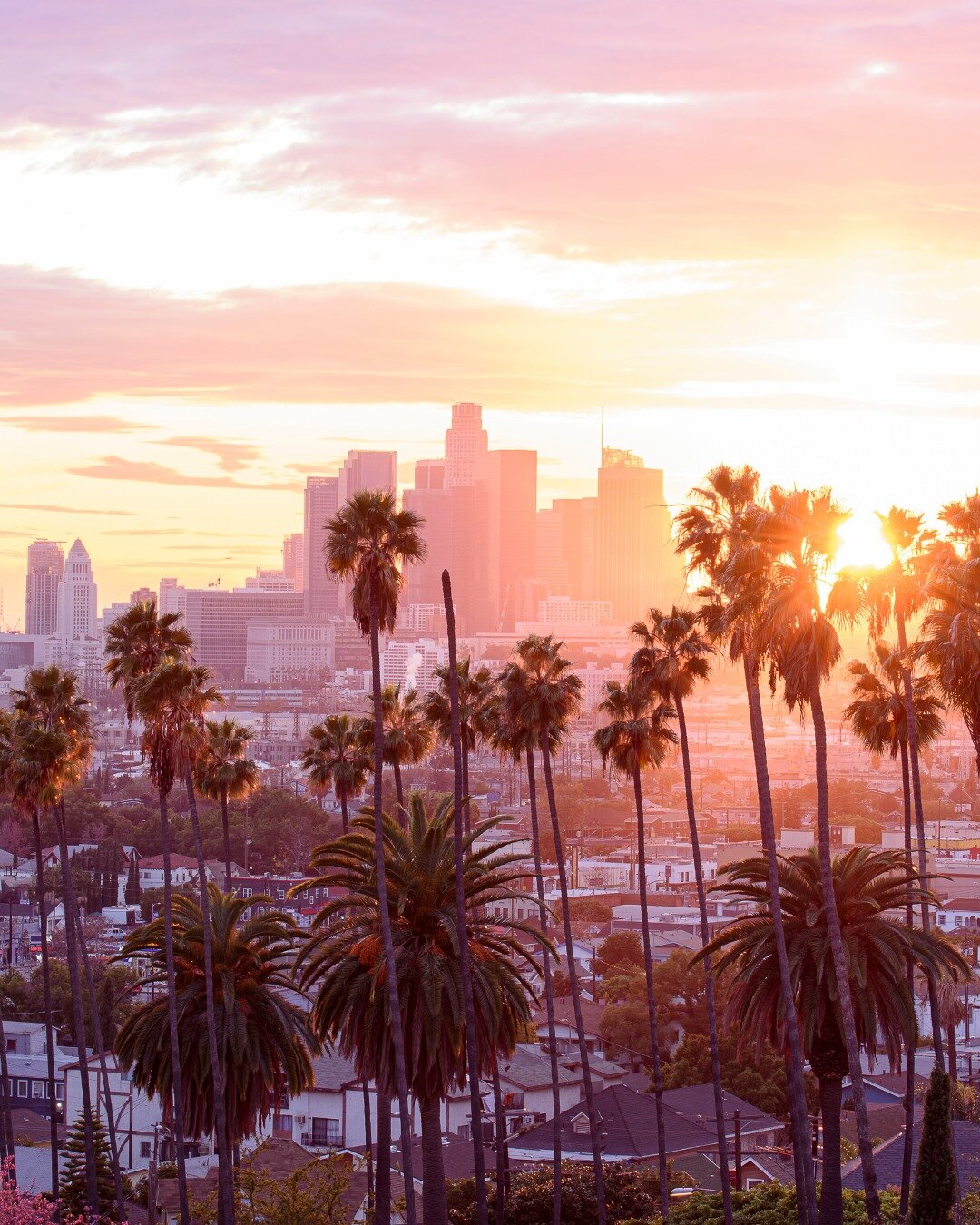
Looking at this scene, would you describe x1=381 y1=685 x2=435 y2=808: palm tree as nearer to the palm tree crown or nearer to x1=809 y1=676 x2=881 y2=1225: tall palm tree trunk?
the palm tree crown

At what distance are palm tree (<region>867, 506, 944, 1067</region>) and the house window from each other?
25.4 m

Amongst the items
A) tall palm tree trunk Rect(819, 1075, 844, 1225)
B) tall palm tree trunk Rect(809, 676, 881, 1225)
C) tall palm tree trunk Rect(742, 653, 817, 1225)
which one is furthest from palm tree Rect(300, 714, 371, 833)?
tall palm tree trunk Rect(809, 676, 881, 1225)

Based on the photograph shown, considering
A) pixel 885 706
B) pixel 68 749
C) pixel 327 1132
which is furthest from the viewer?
pixel 327 1132

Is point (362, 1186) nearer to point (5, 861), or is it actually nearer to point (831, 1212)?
point (831, 1212)

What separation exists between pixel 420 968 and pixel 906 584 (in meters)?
11.7

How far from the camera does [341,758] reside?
51.4 metres

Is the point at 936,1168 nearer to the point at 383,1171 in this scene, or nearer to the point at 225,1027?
the point at 383,1171

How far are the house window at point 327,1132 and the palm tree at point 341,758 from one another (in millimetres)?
10374

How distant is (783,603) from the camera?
29.0 m

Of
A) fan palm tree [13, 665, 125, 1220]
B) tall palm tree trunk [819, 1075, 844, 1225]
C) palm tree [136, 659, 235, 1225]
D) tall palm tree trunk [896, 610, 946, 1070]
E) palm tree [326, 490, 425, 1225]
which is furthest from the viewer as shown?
fan palm tree [13, 665, 125, 1220]

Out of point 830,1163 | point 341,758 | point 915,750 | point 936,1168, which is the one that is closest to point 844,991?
point 936,1168

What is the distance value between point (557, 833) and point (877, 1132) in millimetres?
17391

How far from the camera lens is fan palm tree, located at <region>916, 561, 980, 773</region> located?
28406 mm

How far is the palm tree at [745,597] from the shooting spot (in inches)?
1166
